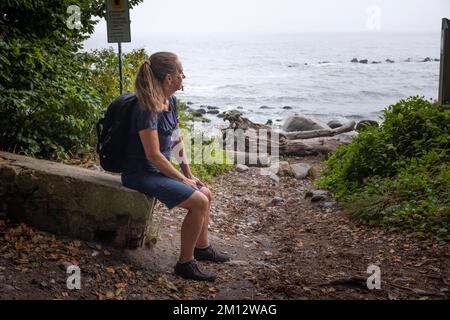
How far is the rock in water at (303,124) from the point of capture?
17.1 m

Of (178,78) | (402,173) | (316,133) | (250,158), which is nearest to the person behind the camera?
(178,78)

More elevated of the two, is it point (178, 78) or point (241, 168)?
point (178, 78)

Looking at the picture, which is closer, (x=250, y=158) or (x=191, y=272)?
(x=191, y=272)

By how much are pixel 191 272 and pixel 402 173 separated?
4.09 metres

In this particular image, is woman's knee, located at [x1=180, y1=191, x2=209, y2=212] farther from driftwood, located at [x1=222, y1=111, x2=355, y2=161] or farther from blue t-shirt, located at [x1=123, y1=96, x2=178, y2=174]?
driftwood, located at [x1=222, y1=111, x2=355, y2=161]

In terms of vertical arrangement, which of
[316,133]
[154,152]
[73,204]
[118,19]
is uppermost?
[118,19]

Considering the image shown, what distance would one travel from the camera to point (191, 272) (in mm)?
4738

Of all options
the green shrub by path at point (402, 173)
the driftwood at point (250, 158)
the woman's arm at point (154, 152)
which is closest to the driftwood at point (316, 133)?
the driftwood at point (250, 158)

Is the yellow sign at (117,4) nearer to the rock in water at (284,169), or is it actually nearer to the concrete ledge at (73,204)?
the concrete ledge at (73,204)

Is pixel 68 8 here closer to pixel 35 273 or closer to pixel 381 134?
pixel 35 273

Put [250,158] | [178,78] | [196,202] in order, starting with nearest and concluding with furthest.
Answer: [196,202]
[178,78]
[250,158]

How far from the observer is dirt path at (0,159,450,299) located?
4.29 metres

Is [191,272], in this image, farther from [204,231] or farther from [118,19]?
[118,19]

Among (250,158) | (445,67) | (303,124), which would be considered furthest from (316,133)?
(445,67)
